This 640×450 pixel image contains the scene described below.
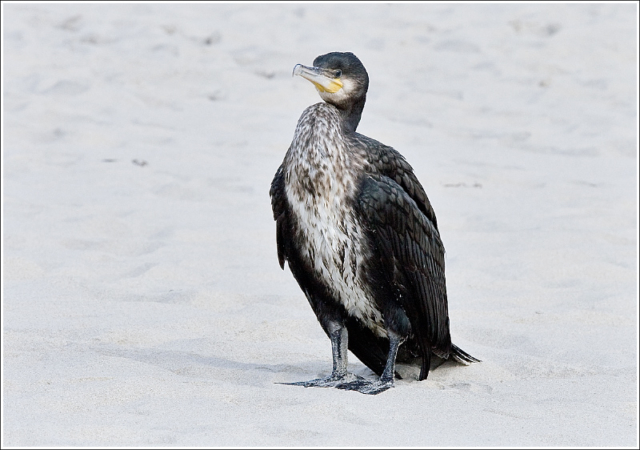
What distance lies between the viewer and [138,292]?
497 centimetres

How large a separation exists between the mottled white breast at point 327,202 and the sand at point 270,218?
1.41ft

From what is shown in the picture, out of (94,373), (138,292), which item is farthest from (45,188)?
(94,373)

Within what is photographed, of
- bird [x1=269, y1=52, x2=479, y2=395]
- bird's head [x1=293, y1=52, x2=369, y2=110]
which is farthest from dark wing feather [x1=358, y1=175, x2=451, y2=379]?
bird's head [x1=293, y1=52, x2=369, y2=110]

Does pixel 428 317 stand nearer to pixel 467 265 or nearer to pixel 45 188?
pixel 467 265

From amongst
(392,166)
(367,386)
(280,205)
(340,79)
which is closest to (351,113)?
(340,79)

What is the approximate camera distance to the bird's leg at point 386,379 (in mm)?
3656

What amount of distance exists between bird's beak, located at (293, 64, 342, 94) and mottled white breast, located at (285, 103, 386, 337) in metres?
0.13

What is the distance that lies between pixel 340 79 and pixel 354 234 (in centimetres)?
62

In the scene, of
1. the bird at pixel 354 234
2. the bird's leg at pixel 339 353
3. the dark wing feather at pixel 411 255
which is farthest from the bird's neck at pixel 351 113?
the bird's leg at pixel 339 353

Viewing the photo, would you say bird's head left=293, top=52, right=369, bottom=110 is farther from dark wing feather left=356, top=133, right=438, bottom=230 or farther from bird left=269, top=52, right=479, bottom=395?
dark wing feather left=356, top=133, right=438, bottom=230

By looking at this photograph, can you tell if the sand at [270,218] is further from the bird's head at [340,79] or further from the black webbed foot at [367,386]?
the bird's head at [340,79]

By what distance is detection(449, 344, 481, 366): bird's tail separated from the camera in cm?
407

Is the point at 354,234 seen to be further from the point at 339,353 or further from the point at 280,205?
the point at 339,353

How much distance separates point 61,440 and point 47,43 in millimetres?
7095
